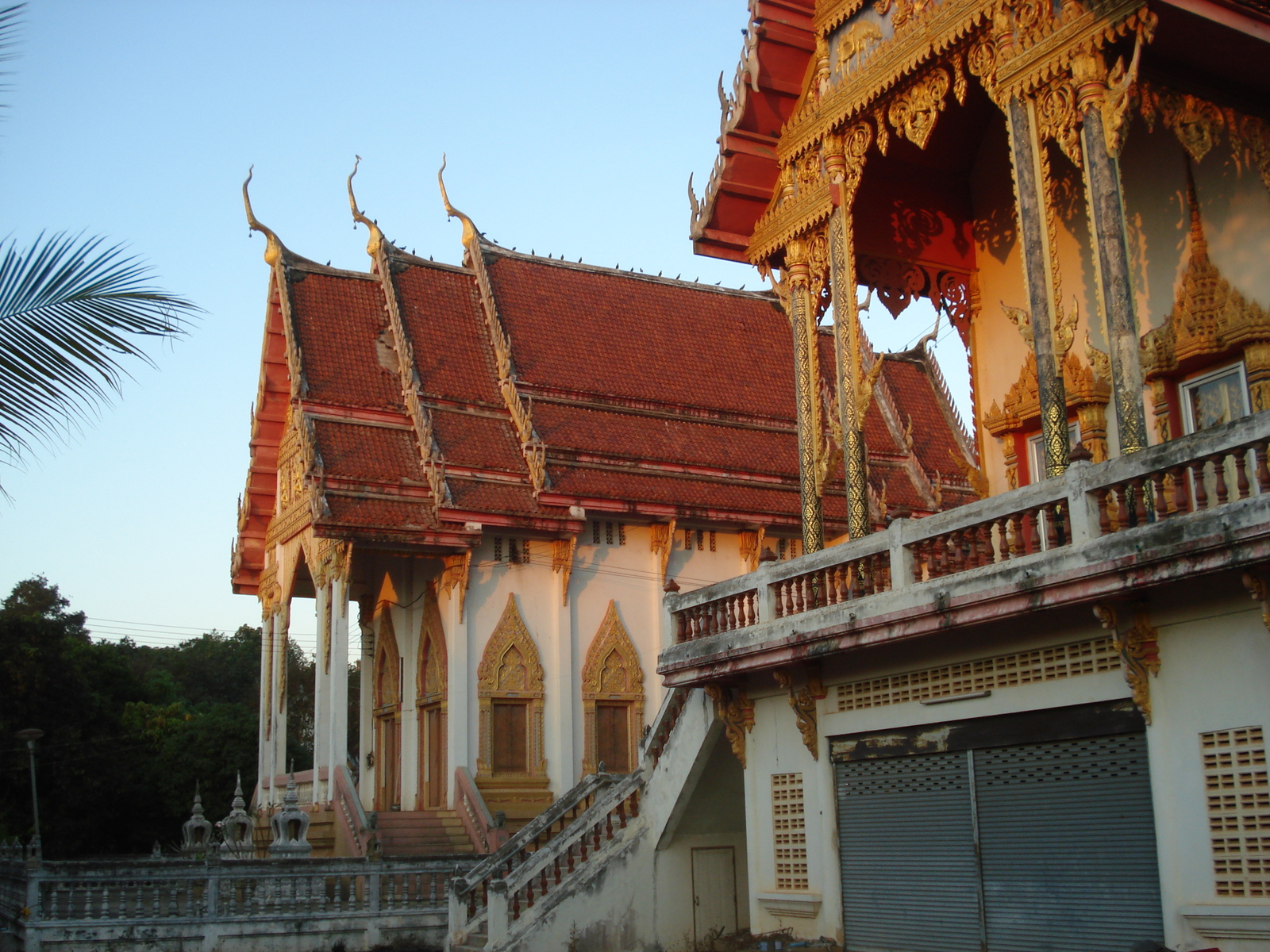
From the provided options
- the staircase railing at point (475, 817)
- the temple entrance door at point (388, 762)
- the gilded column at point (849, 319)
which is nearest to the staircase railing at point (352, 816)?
the staircase railing at point (475, 817)

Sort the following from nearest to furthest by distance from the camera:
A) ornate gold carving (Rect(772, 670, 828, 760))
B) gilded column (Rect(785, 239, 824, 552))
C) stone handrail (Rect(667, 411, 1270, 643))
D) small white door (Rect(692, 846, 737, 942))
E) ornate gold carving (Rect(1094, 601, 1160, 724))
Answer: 1. stone handrail (Rect(667, 411, 1270, 643))
2. ornate gold carving (Rect(1094, 601, 1160, 724))
3. ornate gold carving (Rect(772, 670, 828, 760))
4. gilded column (Rect(785, 239, 824, 552))
5. small white door (Rect(692, 846, 737, 942))

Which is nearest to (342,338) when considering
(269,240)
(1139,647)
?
(269,240)

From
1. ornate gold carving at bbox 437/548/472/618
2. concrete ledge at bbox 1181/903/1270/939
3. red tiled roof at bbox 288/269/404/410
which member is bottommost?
concrete ledge at bbox 1181/903/1270/939

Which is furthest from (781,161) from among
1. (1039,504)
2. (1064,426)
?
(1039,504)

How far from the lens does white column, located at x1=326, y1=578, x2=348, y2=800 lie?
741 inches

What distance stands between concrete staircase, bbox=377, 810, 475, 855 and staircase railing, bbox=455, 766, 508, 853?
0.43 feet

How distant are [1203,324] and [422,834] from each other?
12478mm

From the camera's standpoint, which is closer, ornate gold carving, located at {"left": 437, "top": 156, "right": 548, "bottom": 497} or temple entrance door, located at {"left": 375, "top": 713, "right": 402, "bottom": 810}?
ornate gold carving, located at {"left": 437, "top": 156, "right": 548, "bottom": 497}

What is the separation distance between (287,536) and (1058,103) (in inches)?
622

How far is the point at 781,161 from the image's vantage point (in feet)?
42.6

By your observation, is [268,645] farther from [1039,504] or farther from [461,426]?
[1039,504]

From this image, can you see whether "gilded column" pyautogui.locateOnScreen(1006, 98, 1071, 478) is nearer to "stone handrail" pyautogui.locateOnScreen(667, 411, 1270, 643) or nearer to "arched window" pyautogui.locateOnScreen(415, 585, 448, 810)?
"stone handrail" pyautogui.locateOnScreen(667, 411, 1270, 643)

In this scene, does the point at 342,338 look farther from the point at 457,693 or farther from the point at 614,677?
the point at 614,677

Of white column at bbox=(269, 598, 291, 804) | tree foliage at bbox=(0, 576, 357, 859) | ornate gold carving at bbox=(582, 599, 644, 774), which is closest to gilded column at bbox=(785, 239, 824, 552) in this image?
ornate gold carving at bbox=(582, 599, 644, 774)
